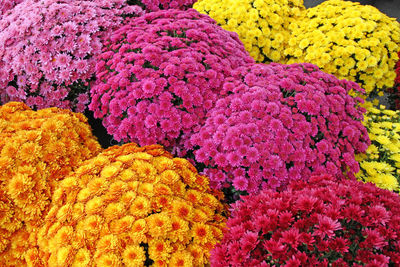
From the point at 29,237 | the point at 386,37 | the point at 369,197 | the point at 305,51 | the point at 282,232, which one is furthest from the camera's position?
the point at 305,51

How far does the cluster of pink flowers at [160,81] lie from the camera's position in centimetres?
236

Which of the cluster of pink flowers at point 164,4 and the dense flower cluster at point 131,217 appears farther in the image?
the cluster of pink flowers at point 164,4

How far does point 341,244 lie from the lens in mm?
1286

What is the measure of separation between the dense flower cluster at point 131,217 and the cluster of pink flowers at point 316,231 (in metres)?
0.22

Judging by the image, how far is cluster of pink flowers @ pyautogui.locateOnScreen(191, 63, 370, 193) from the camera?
2.04 m

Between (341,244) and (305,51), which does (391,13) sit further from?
(341,244)

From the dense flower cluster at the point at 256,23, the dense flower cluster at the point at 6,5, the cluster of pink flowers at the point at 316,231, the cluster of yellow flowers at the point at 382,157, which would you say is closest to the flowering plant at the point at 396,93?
the cluster of yellow flowers at the point at 382,157

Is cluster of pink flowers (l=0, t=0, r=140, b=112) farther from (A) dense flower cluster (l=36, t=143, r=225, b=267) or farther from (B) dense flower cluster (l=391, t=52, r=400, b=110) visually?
(B) dense flower cluster (l=391, t=52, r=400, b=110)

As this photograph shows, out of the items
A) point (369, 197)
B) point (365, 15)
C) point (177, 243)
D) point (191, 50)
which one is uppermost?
point (365, 15)

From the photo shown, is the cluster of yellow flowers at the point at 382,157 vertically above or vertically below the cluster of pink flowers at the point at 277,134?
below

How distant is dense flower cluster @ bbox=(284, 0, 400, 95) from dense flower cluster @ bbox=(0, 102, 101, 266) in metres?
2.69

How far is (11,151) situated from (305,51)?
3.26 metres

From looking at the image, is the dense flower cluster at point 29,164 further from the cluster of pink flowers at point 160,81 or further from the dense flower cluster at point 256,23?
the dense flower cluster at point 256,23

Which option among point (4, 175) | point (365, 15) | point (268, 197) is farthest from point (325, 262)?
point (365, 15)
